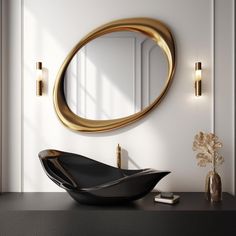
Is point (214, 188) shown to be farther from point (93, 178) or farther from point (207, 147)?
point (93, 178)

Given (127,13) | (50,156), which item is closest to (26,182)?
(50,156)

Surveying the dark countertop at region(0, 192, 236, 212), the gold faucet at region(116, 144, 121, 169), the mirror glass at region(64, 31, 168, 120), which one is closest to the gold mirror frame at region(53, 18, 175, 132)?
the mirror glass at region(64, 31, 168, 120)

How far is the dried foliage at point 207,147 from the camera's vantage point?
6.89ft

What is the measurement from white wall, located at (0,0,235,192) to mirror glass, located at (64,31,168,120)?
13 centimetres

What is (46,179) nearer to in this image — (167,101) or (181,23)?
(167,101)

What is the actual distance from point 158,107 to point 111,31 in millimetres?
763

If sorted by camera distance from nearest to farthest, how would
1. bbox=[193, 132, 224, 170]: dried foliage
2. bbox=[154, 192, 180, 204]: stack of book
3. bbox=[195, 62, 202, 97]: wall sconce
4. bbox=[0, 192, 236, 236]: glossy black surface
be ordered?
bbox=[0, 192, 236, 236]: glossy black surface → bbox=[154, 192, 180, 204]: stack of book → bbox=[193, 132, 224, 170]: dried foliage → bbox=[195, 62, 202, 97]: wall sconce

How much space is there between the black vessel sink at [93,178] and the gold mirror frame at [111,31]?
282 mm

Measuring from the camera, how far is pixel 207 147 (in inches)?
83.7

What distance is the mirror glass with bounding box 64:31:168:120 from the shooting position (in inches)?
91.0

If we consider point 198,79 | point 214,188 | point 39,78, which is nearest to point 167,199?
point 214,188

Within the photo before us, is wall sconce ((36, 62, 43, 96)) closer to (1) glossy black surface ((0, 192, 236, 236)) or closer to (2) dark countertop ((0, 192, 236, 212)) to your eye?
(2) dark countertop ((0, 192, 236, 212))

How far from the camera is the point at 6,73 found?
7.65ft

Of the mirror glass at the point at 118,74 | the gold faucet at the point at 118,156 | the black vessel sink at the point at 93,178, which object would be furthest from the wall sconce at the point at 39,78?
the gold faucet at the point at 118,156
